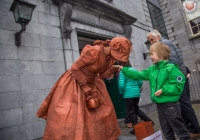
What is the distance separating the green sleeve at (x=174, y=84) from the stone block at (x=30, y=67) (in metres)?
2.90

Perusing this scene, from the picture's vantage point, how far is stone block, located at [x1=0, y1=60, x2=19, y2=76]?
3430mm

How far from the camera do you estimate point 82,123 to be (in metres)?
1.83

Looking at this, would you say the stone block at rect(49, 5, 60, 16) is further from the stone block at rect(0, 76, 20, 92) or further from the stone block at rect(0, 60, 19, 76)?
the stone block at rect(0, 76, 20, 92)

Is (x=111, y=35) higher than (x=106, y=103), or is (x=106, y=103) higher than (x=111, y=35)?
(x=111, y=35)

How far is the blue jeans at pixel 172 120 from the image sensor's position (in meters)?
2.19

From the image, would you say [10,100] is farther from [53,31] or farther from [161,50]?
[161,50]

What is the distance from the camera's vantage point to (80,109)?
6.29ft

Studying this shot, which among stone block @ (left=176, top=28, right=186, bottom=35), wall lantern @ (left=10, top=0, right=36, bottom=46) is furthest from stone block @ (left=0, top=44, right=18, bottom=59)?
stone block @ (left=176, top=28, right=186, bottom=35)

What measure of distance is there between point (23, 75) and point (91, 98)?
7.46 feet

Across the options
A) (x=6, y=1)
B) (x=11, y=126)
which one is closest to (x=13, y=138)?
(x=11, y=126)

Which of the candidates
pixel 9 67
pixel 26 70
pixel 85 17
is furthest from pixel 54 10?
pixel 9 67

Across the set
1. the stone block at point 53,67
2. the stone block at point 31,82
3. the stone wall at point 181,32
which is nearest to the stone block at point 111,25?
the stone block at point 53,67

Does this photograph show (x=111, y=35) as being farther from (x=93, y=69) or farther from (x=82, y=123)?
(x=82, y=123)

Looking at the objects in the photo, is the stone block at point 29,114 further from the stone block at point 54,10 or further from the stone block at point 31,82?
the stone block at point 54,10
